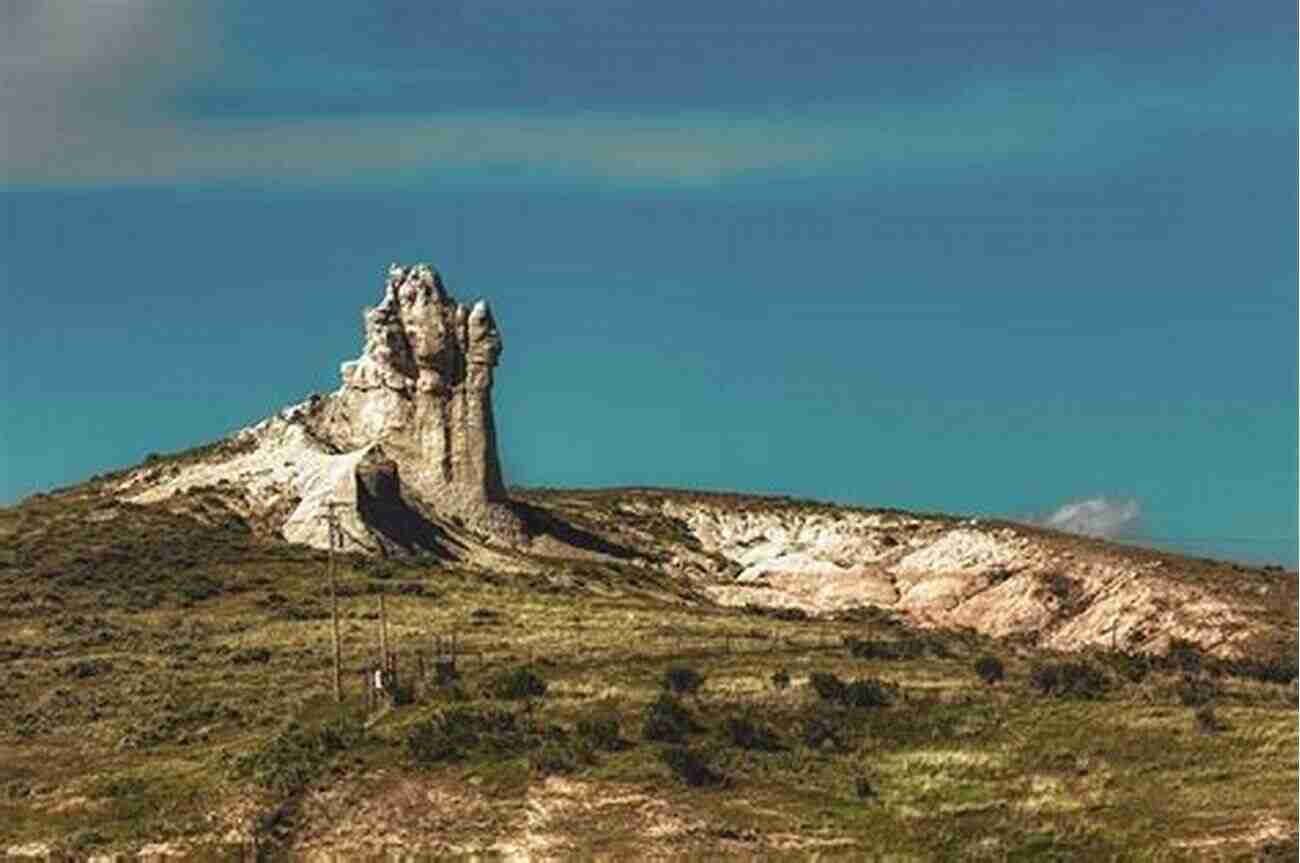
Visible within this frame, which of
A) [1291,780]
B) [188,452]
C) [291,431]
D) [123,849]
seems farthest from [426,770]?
[188,452]

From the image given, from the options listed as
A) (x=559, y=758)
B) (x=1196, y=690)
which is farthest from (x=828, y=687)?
(x=1196, y=690)

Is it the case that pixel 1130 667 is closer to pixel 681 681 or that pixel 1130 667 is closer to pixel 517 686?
pixel 681 681

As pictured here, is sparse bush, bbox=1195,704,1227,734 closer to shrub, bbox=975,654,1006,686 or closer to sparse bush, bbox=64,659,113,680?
shrub, bbox=975,654,1006,686

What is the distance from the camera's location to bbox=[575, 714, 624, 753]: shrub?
58.8m

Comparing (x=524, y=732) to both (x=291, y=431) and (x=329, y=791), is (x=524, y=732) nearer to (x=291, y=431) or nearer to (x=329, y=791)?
(x=329, y=791)

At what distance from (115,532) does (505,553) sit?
23.8 metres

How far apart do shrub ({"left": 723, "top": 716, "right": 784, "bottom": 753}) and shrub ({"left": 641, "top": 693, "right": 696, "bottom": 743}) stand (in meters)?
1.26

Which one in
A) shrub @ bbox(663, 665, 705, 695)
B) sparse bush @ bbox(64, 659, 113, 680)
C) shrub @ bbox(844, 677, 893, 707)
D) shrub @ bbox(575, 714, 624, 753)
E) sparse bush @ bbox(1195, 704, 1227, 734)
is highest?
sparse bush @ bbox(64, 659, 113, 680)

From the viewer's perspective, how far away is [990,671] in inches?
2721

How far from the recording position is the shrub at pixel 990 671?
68.7 m

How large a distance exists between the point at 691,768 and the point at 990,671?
17.4 metres

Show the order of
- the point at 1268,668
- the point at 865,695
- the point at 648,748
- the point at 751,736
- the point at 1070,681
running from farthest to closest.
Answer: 1. the point at 1268,668
2. the point at 1070,681
3. the point at 865,695
4. the point at 751,736
5. the point at 648,748

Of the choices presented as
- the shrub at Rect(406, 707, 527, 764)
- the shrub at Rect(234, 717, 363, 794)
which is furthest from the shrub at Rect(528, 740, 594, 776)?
the shrub at Rect(234, 717, 363, 794)

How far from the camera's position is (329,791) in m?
55.9
